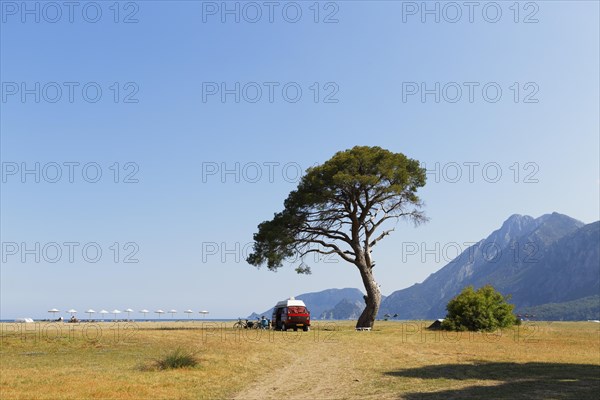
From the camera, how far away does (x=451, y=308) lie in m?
44.0

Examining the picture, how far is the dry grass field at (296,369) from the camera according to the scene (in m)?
14.8

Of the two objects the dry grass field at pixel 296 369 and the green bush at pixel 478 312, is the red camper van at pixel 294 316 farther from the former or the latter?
the green bush at pixel 478 312

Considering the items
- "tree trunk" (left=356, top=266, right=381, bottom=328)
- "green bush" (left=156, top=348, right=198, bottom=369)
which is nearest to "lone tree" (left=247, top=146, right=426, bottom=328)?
"tree trunk" (left=356, top=266, right=381, bottom=328)

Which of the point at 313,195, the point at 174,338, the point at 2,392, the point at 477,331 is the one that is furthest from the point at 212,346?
the point at 477,331

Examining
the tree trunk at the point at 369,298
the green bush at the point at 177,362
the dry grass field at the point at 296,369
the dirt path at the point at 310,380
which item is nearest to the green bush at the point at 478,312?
the tree trunk at the point at 369,298

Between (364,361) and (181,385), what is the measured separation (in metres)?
8.93

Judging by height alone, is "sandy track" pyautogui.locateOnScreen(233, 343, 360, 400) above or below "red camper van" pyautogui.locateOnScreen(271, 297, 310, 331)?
above

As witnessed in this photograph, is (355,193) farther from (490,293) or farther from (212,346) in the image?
(212,346)

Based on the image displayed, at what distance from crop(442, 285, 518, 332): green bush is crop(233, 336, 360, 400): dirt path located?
21.7m

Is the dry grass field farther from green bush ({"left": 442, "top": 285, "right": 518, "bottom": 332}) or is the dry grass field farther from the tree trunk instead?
the tree trunk

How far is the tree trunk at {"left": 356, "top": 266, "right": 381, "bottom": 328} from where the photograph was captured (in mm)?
45531

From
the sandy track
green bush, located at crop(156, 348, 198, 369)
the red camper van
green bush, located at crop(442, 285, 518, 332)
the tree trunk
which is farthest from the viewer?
the tree trunk

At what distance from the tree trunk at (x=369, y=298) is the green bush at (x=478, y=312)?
5.82m

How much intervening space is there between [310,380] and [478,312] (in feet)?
95.1
